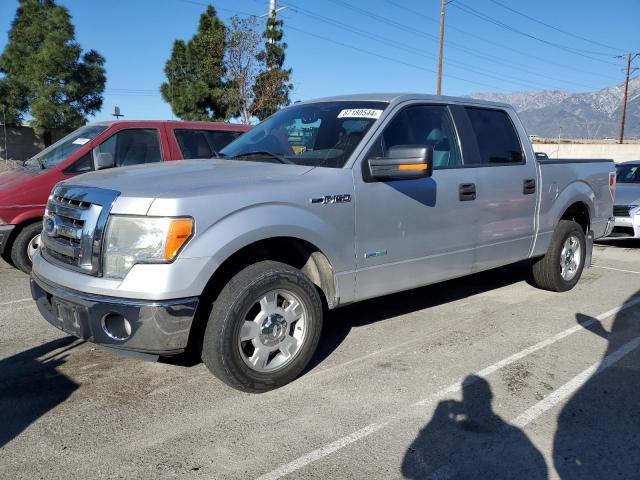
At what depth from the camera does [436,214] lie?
15.0ft

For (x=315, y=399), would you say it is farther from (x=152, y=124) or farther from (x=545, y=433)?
(x=152, y=124)

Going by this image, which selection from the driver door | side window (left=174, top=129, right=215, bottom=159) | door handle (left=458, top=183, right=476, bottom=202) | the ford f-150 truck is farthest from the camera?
the ford f-150 truck

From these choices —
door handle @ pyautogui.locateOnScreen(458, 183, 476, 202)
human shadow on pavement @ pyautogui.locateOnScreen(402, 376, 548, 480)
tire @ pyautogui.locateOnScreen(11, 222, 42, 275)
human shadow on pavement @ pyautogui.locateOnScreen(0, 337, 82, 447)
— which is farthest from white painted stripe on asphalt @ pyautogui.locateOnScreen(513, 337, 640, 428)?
tire @ pyautogui.locateOnScreen(11, 222, 42, 275)

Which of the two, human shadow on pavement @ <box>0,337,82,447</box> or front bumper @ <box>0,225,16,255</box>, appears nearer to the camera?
human shadow on pavement @ <box>0,337,82,447</box>

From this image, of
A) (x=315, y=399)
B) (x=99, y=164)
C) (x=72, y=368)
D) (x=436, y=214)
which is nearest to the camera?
(x=315, y=399)

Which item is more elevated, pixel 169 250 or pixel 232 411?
pixel 169 250

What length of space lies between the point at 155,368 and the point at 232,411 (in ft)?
3.08

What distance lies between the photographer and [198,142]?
793cm

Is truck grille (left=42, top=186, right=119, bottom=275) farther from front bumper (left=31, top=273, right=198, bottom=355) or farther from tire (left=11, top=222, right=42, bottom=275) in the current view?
tire (left=11, top=222, right=42, bottom=275)

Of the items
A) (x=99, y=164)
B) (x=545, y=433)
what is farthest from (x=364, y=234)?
(x=99, y=164)

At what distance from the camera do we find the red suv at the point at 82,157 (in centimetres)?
664

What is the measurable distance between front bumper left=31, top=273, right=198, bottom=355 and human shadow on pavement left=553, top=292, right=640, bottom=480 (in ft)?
7.04

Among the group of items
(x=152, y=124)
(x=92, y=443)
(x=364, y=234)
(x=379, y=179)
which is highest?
(x=152, y=124)

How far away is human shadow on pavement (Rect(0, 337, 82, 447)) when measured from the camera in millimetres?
3298
